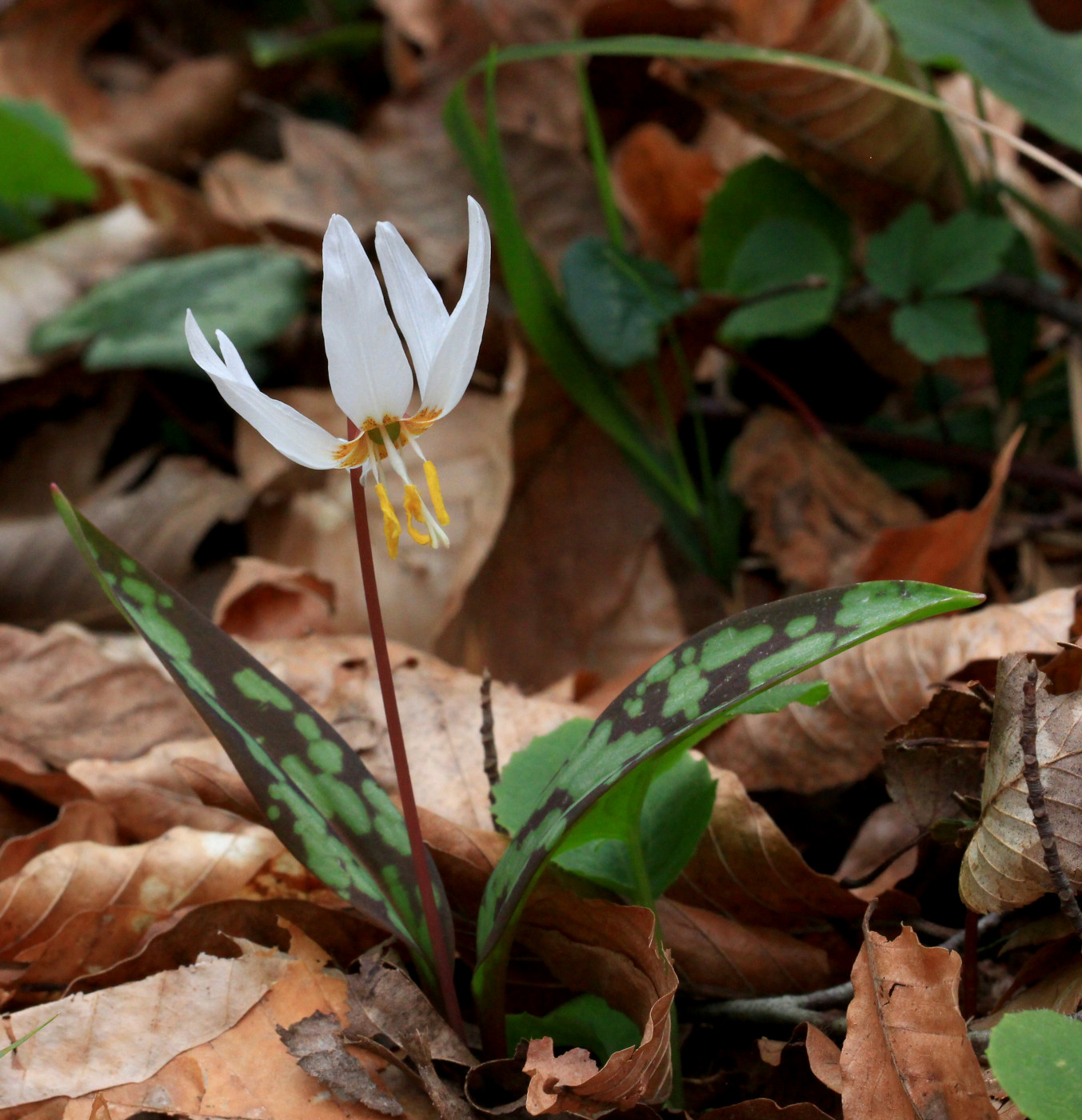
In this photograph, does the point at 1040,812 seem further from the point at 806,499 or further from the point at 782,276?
the point at 782,276

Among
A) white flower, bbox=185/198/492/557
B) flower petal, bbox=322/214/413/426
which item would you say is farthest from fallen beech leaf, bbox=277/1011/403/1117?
flower petal, bbox=322/214/413/426

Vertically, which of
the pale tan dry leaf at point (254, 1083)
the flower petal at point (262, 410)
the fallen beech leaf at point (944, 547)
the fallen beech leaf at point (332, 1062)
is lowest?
the pale tan dry leaf at point (254, 1083)

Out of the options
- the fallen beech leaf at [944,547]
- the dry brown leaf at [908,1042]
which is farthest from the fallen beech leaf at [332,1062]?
the fallen beech leaf at [944,547]

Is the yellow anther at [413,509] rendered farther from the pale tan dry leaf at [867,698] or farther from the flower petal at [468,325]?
the pale tan dry leaf at [867,698]

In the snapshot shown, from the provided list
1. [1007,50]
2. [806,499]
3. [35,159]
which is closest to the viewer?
[1007,50]

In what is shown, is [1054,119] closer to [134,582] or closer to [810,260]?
[810,260]

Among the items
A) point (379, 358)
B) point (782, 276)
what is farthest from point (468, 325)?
point (782, 276)
